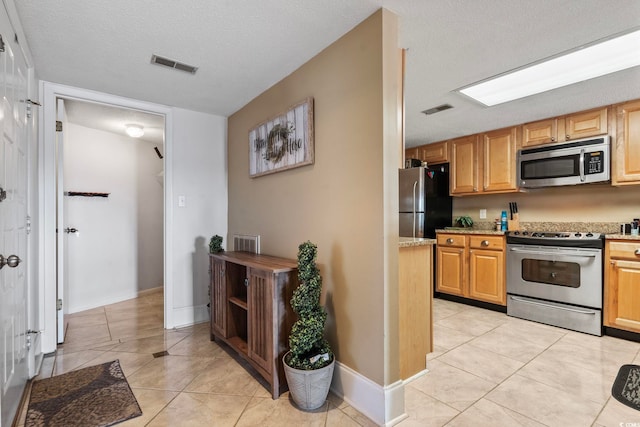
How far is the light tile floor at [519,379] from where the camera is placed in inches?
65.6

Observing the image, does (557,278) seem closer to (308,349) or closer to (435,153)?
(435,153)

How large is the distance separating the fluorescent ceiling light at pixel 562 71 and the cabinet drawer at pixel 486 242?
1.52 meters

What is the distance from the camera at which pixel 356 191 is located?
179 cm

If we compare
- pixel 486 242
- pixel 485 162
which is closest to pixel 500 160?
pixel 485 162

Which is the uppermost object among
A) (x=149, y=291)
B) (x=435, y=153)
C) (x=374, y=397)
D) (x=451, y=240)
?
(x=435, y=153)

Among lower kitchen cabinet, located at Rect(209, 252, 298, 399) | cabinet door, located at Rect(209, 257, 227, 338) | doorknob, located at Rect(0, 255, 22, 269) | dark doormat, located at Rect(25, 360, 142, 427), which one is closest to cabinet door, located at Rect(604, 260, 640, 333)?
lower kitchen cabinet, located at Rect(209, 252, 298, 399)

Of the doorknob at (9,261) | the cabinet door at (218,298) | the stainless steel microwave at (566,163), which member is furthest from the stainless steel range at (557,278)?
the doorknob at (9,261)

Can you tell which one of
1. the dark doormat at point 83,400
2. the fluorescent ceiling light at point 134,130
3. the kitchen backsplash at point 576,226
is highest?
the fluorescent ceiling light at point 134,130

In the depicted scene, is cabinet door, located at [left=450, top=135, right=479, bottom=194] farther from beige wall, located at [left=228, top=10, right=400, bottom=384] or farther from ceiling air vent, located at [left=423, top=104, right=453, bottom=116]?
beige wall, located at [left=228, top=10, right=400, bottom=384]

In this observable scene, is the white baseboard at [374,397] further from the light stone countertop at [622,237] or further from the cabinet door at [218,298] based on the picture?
the light stone countertop at [622,237]

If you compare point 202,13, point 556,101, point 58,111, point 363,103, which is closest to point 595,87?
point 556,101

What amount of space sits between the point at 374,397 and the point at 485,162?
10.7 ft

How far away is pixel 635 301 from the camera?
2.68m

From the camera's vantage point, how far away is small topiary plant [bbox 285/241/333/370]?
1715 millimetres
